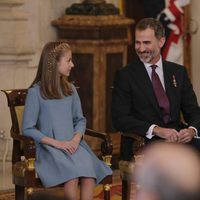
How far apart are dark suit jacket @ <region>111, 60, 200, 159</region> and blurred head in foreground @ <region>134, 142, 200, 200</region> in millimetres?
2882

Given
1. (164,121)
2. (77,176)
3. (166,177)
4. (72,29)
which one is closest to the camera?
(166,177)

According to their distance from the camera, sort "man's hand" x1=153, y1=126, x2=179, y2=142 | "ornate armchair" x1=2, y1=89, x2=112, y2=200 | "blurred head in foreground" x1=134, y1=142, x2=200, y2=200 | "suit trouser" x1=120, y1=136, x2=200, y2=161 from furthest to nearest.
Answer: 1. "suit trouser" x1=120, y1=136, x2=200, y2=161
2. "man's hand" x1=153, y1=126, x2=179, y2=142
3. "ornate armchair" x1=2, y1=89, x2=112, y2=200
4. "blurred head in foreground" x1=134, y1=142, x2=200, y2=200

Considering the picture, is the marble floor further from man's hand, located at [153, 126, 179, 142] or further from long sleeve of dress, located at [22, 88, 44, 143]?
man's hand, located at [153, 126, 179, 142]

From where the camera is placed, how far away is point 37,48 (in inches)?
265

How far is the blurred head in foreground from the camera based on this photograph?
4.61 ft

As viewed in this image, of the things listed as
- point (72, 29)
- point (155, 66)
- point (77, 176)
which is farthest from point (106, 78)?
point (77, 176)

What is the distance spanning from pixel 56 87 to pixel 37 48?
2.46 m

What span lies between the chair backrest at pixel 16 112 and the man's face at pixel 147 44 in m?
0.84

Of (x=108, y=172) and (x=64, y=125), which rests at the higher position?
(x=64, y=125)

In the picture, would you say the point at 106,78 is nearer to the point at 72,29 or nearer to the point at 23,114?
the point at 72,29

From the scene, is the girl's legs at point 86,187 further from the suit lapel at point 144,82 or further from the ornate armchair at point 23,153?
the suit lapel at point 144,82

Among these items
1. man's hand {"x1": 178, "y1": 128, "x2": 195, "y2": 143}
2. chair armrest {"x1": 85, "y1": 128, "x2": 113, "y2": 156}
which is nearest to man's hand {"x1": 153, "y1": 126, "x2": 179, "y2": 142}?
man's hand {"x1": 178, "y1": 128, "x2": 195, "y2": 143}

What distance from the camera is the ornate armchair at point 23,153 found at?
165 inches

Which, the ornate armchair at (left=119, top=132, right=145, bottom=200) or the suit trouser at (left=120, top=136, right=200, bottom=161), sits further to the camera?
the suit trouser at (left=120, top=136, right=200, bottom=161)
